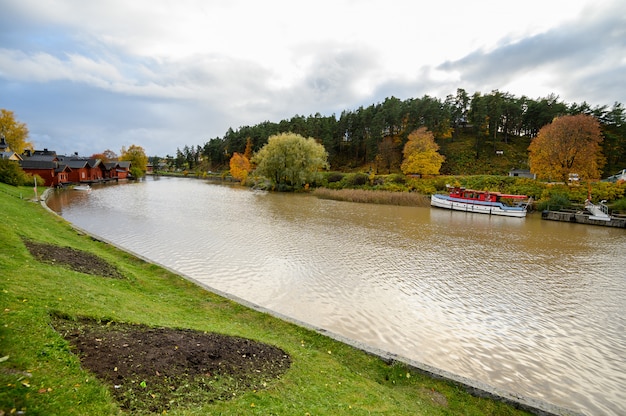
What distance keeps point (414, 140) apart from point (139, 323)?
54.4 m

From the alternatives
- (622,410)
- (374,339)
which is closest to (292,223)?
(374,339)

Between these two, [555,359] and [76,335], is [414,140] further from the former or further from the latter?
[76,335]

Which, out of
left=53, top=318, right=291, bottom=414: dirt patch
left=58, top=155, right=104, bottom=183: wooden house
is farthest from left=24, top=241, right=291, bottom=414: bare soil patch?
left=58, top=155, right=104, bottom=183: wooden house

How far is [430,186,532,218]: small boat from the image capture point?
107ft

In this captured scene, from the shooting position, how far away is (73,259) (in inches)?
384

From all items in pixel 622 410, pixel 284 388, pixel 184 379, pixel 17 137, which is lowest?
pixel 622 410

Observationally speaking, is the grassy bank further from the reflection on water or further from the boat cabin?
the boat cabin

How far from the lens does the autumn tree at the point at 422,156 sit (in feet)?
165

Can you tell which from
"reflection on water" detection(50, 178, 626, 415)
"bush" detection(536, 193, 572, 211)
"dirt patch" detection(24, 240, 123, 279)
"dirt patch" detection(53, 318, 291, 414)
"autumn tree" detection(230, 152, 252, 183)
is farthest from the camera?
"autumn tree" detection(230, 152, 252, 183)

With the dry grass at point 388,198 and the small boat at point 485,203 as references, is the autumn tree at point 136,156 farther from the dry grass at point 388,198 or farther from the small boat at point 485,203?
the small boat at point 485,203

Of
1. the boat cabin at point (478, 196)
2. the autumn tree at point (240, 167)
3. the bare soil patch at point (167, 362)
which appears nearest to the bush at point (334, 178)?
the boat cabin at point (478, 196)

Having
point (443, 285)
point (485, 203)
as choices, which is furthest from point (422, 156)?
point (443, 285)

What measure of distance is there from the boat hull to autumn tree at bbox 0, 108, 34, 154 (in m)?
78.9

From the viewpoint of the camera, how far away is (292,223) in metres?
24.1
